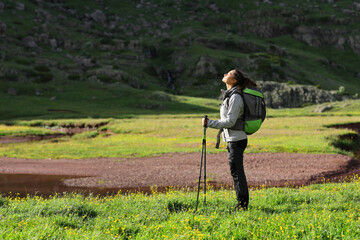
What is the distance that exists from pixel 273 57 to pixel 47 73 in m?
131

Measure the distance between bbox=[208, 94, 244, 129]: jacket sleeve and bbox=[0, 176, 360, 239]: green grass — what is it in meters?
2.44

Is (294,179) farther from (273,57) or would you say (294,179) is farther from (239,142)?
(273,57)

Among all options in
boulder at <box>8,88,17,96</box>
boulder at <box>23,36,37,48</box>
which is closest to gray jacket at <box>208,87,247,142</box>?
boulder at <box>8,88,17,96</box>

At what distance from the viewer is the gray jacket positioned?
27.7ft

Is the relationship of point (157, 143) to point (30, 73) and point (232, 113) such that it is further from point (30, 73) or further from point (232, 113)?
point (30, 73)

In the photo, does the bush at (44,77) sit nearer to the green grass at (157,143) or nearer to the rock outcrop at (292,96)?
the green grass at (157,143)

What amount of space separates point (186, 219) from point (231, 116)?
3011mm

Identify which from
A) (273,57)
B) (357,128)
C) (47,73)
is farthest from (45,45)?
(357,128)

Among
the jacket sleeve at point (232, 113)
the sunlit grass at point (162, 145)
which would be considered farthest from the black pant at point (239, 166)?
the sunlit grass at point (162, 145)

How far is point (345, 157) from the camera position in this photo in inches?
1018

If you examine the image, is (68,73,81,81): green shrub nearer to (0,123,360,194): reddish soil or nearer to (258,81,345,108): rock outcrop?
(258,81,345,108): rock outcrop

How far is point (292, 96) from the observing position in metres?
122

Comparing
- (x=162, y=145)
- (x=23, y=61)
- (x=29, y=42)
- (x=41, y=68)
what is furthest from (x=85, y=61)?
(x=162, y=145)

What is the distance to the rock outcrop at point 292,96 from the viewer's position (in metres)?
120
